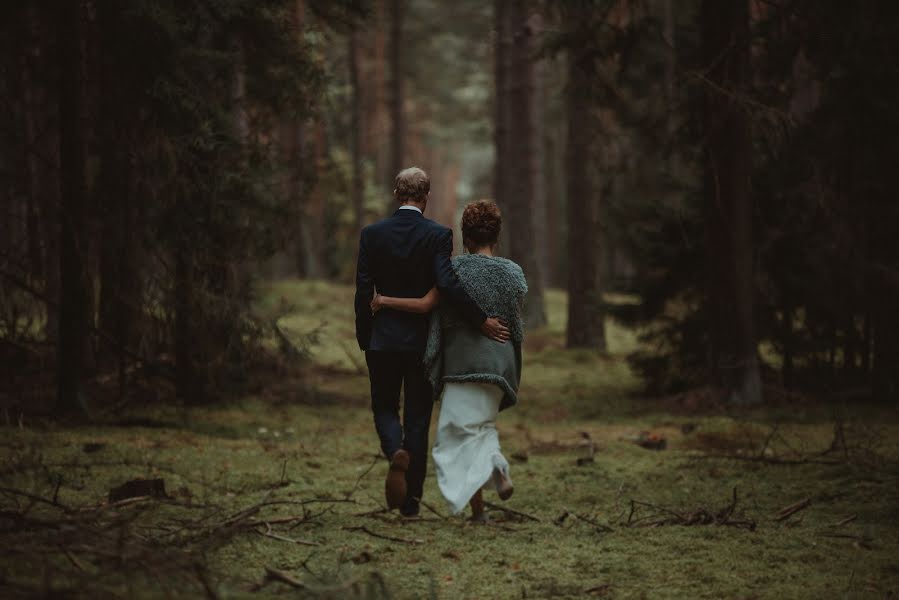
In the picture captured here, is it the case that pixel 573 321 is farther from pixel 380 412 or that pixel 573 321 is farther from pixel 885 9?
pixel 380 412

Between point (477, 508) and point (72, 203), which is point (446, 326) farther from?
point (72, 203)

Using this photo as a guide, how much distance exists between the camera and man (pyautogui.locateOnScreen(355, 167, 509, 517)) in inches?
245

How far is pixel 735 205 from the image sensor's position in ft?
37.9

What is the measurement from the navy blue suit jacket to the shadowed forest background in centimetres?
117

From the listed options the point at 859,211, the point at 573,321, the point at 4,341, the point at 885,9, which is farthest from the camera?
the point at 573,321

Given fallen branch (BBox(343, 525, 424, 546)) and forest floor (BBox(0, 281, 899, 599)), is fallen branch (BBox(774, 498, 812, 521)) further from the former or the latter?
fallen branch (BBox(343, 525, 424, 546))

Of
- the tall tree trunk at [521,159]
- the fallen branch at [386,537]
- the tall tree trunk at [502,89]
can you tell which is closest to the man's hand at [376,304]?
the fallen branch at [386,537]

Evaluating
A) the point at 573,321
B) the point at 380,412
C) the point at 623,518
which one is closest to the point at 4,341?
the point at 380,412

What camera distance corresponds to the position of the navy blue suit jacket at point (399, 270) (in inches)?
246

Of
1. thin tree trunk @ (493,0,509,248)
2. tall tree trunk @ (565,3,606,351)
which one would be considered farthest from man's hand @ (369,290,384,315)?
thin tree trunk @ (493,0,509,248)

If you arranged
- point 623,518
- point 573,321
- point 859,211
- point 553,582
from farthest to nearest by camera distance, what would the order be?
1. point 573,321
2. point 859,211
3. point 623,518
4. point 553,582

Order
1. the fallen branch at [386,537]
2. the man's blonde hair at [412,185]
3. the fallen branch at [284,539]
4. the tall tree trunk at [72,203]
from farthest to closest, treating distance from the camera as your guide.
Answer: the tall tree trunk at [72,203] → the man's blonde hair at [412,185] → the fallen branch at [386,537] → the fallen branch at [284,539]

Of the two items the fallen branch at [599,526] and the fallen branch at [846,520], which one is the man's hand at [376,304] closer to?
the fallen branch at [599,526]

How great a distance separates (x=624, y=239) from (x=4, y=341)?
309 inches
